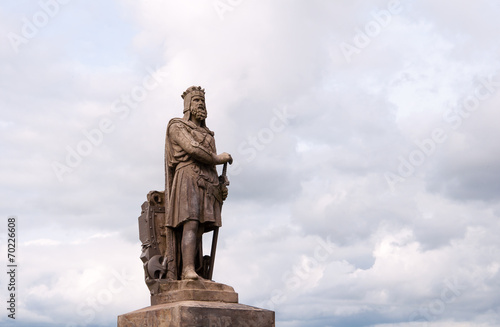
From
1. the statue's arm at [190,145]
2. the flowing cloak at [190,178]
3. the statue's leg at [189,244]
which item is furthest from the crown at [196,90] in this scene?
the statue's leg at [189,244]

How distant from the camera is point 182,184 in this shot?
13.3 m

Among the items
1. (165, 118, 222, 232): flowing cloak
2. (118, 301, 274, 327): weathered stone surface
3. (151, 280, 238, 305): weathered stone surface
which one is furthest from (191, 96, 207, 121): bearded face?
(118, 301, 274, 327): weathered stone surface

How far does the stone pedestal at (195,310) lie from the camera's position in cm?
1192

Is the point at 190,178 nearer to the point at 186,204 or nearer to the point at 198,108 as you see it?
the point at 186,204

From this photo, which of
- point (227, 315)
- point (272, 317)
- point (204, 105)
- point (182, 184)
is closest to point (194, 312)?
point (227, 315)

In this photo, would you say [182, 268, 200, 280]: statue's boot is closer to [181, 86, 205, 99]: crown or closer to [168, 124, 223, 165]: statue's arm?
[168, 124, 223, 165]: statue's arm

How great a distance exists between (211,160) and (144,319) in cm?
323

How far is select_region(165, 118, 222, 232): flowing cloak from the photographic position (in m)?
13.2

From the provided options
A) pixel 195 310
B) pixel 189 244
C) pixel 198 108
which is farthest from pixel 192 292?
pixel 198 108

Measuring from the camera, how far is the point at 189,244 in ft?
42.8

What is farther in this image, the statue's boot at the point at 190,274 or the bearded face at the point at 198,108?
the bearded face at the point at 198,108

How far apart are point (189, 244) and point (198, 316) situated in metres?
1.58

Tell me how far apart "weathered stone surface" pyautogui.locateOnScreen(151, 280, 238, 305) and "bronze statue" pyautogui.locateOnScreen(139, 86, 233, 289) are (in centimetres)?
19

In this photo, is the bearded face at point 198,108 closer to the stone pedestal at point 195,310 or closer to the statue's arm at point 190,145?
the statue's arm at point 190,145
